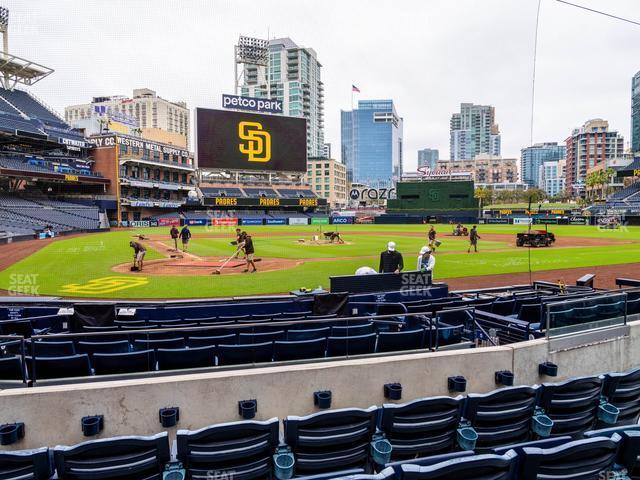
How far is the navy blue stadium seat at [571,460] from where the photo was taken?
3133 mm

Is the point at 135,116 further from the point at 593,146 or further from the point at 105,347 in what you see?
the point at 593,146

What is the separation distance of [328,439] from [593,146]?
21103 cm

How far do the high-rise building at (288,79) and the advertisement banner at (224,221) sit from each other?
311 feet

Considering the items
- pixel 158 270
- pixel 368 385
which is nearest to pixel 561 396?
pixel 368 385

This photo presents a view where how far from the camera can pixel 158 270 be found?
66.2 ft

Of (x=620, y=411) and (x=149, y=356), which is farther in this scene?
(x=149, y=356)

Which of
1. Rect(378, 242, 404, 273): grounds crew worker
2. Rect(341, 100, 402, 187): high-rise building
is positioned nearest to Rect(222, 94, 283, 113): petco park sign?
Rect(378, 242, 404, 273): grounds crew worker

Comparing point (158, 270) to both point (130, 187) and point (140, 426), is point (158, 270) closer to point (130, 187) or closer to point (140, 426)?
point (140, 426)

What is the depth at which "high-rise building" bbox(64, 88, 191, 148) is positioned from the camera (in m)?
76.5

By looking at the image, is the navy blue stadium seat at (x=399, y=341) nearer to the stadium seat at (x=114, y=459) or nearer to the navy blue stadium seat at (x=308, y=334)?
the navy blue stadium seat at (x=308, y=334)

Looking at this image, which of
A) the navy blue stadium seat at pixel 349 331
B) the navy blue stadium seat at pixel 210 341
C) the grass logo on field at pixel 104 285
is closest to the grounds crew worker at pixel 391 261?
the navy blue stadium seat at pixel 349 331

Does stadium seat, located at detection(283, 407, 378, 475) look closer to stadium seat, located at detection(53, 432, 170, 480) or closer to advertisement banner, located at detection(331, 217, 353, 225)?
stadium seat, located at detection(53, 432, 170, 480)

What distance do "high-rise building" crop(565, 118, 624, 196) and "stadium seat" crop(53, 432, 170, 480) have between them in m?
198

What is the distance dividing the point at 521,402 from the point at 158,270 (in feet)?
60.7
